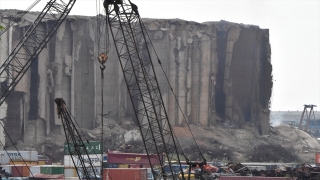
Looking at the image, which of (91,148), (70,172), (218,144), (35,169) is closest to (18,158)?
(35,169)

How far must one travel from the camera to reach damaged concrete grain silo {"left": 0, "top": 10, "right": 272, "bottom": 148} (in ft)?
316

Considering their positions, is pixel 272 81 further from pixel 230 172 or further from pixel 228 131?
pixel 230 172

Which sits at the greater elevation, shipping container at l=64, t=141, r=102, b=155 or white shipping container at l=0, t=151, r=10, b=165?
shipping container at l=64, t=141, r=102, b=155

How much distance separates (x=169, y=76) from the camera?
103625 mm

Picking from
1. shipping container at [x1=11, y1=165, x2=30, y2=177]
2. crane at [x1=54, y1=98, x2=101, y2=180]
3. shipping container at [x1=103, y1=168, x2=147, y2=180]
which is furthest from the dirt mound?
crane at [x1=54, y1=98, x2=101, y2=180]

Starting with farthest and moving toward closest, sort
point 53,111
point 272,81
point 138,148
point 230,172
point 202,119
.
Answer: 1. point 272,81
2. point 202,119
3. point 53,111
4. point 138,148
5. point 230,172

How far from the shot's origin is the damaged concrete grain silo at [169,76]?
3787 inches

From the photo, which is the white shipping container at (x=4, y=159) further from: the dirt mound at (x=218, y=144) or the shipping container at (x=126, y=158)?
the dirt mound at (x=218, y=144)

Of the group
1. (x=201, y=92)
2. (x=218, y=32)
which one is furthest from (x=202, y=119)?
(x=218, y=32)

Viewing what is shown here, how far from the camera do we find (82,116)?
98.9 metres

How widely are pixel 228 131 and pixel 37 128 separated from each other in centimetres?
2199

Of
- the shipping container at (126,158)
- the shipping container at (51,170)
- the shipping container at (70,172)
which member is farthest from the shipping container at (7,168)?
the shipping container at (126,158)

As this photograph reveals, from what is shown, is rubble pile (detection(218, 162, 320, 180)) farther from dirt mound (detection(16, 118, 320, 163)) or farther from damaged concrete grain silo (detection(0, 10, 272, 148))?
damaged concrete grain silo (detection(0, 10, 272, 148))

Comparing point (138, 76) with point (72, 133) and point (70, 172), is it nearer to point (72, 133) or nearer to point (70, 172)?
point (70, 172)
